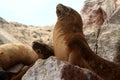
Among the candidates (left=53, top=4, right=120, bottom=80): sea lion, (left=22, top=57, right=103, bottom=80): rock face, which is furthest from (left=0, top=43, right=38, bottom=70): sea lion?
(left=22, top=57, right=103, bottom=80): rock face

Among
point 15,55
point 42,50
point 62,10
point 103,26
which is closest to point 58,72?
point 42,50

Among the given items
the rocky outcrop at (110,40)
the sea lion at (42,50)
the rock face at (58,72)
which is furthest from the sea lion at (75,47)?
the rock face at (58,72)

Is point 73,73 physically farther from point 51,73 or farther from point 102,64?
point 102,64

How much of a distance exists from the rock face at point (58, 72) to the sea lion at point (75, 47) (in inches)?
86.3

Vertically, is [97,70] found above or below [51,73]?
below

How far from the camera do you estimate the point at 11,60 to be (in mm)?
11711

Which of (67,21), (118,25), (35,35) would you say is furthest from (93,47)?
(35,35)

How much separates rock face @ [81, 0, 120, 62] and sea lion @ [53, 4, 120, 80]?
1242mm

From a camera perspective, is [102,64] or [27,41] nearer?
[102,64]

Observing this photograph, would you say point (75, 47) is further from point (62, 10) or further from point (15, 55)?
point (15, 55)

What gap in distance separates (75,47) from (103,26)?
9.09 feet

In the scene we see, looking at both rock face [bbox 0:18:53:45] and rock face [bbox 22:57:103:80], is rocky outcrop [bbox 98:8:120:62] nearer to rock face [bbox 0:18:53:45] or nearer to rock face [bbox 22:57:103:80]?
rock face [bbox 0:18:53:45]

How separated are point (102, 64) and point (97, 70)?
0.46 feet

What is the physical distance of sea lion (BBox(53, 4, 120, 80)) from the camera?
830 cm
